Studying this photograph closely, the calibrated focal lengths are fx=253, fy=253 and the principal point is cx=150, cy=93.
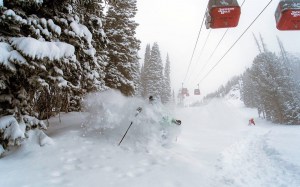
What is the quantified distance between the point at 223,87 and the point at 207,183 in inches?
7574

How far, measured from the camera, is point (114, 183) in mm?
5926

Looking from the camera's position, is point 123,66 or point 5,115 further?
point 123,66

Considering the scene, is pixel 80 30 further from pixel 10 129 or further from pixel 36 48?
pixel 10 129

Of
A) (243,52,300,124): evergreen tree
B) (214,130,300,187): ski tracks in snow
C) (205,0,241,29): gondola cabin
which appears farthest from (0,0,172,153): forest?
(243,52,300,124): evergreen tree

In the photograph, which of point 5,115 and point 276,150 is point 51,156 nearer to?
point 5,115

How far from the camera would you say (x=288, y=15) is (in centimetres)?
1041

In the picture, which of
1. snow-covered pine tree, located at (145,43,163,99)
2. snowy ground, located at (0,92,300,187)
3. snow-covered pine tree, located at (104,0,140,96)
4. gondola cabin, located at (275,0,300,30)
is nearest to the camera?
snowy ground, located at (0,92,300,187)

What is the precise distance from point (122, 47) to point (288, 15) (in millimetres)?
12770

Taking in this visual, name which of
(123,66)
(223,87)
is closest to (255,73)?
(123,66)

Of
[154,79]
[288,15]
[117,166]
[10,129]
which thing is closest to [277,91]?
[154,79]

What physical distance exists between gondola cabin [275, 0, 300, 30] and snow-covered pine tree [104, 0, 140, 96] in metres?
11.6

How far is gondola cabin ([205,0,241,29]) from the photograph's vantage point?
1114cm

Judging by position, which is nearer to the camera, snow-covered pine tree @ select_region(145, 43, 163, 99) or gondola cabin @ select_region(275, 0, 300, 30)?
gondola cabin @ select_region(275, 0, 300, 30)

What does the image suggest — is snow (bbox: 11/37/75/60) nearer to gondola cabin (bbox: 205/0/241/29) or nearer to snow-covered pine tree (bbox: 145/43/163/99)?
gondola cabin (bbox: 205/0/241/29)
